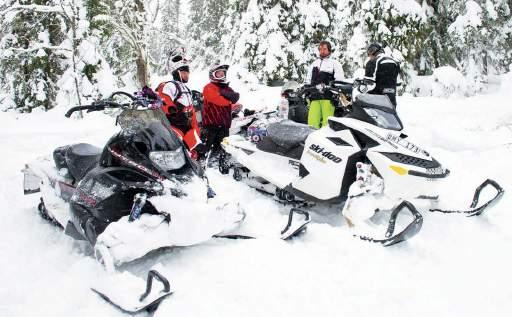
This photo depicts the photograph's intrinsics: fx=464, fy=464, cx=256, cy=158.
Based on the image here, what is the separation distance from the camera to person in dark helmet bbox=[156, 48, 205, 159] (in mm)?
5602

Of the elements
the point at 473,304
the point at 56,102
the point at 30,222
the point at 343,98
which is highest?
the point at 343,98

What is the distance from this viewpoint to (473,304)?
2842 millimetres

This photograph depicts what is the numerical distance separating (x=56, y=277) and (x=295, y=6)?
12.9 meters

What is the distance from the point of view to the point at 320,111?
7.10 meters

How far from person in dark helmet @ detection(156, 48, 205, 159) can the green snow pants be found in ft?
6.86

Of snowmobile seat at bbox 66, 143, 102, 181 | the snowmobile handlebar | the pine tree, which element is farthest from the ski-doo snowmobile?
the pine tree

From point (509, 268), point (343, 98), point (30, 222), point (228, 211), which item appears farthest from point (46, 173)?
point (509, 268)

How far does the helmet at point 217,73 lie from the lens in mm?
6163

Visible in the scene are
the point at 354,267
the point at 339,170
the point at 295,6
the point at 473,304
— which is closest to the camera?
the point at 473,304

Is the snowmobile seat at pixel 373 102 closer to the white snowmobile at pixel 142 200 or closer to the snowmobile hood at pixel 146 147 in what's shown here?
the white snowmobile at pixel 142 200

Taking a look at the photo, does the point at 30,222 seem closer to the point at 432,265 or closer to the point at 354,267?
the point at 354,267

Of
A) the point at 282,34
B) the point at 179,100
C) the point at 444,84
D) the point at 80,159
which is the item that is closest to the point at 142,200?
the point at 80,159

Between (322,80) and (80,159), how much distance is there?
4155 millimetres

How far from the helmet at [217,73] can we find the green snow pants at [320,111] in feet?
5.05
